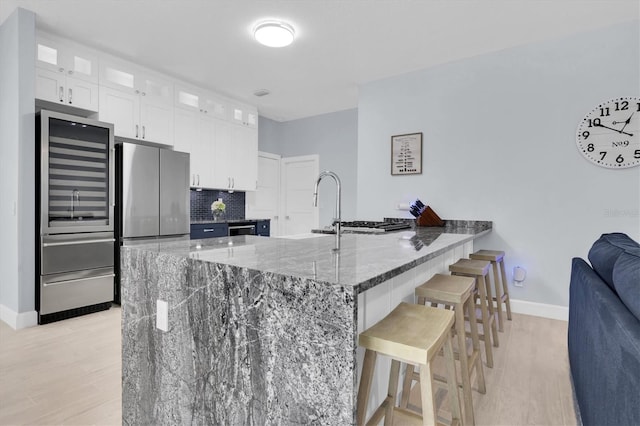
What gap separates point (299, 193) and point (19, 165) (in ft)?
13.1

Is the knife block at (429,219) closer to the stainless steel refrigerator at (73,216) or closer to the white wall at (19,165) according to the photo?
the stainless steel refrigerator at (73,216)

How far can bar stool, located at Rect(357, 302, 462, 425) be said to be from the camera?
1037 millimetres

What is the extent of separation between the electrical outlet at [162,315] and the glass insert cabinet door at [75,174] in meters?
2.51

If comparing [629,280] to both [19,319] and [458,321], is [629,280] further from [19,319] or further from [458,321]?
[19,319]

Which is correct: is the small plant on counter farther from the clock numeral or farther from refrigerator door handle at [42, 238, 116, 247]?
the clock numeral

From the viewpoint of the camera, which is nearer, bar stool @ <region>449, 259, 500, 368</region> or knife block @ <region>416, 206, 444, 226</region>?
bar stool @ <region>449, 259, 500, 368</region>

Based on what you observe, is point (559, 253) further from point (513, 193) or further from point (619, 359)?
point (619, 359)

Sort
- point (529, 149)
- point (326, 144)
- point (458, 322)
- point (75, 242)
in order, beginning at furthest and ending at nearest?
point (326, 144), point (529, 149), point (75, 242), point (458, 322)

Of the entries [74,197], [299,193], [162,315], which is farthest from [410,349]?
[299,193]

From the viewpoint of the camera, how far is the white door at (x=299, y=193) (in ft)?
19.9

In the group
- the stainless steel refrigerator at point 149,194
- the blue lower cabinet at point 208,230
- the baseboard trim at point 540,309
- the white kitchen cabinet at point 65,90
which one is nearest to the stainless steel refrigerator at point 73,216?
the stainless steel refrigerator at point 149,194

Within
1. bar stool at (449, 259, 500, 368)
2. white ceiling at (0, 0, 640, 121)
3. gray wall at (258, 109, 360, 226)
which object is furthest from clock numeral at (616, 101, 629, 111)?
gray wall at (258, 109, 360, 226)

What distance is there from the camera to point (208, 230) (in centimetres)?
464

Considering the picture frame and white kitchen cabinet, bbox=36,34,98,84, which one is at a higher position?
white kitchen cabinet, bbox=36,34,98,84
